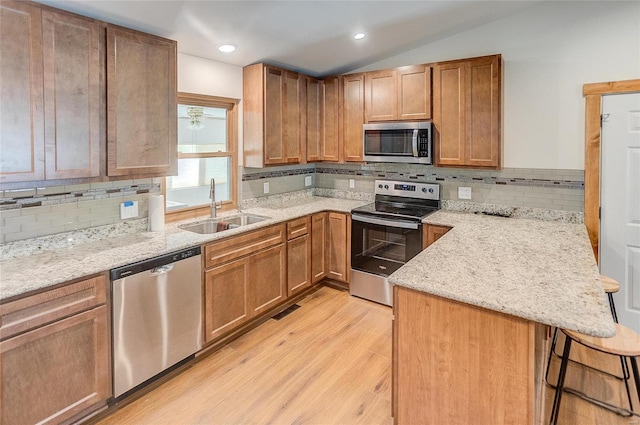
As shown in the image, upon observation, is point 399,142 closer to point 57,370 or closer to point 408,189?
point 408,189

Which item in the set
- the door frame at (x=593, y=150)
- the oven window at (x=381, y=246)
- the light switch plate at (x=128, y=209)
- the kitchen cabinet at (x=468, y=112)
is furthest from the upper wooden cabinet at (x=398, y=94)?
the light switch plate at (x=128, y=209)

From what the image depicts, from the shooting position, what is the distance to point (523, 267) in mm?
1983

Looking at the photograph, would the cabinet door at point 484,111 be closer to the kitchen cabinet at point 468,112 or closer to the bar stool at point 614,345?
the kitchen cabinet at point 468,112

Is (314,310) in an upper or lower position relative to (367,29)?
lower

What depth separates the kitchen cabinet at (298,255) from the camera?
350 cm

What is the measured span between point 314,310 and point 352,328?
488mm

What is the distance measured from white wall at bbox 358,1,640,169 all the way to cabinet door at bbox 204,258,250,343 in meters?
2.63

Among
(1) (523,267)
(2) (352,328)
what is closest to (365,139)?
(2) (352,328)

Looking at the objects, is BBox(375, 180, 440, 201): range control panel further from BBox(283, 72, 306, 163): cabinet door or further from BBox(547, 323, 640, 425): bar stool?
BBox(547, 323, 640, 425): bar stool

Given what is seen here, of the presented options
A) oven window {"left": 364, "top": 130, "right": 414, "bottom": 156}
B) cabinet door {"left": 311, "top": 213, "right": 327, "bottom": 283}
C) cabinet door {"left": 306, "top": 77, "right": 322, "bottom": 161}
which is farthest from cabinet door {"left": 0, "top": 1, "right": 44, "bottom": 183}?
oven window {"left": 364, "top": 130, "right": 414, "bottom": 156}

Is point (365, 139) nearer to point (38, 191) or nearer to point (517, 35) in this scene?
point (517, 35)

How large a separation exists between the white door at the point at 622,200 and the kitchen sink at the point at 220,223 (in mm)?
2895

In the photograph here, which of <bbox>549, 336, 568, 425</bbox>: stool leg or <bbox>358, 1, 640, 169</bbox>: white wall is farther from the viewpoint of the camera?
<bbox>358, 1, 640, 169</bbox>: white wall

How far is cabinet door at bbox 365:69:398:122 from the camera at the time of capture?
12.0 ft
